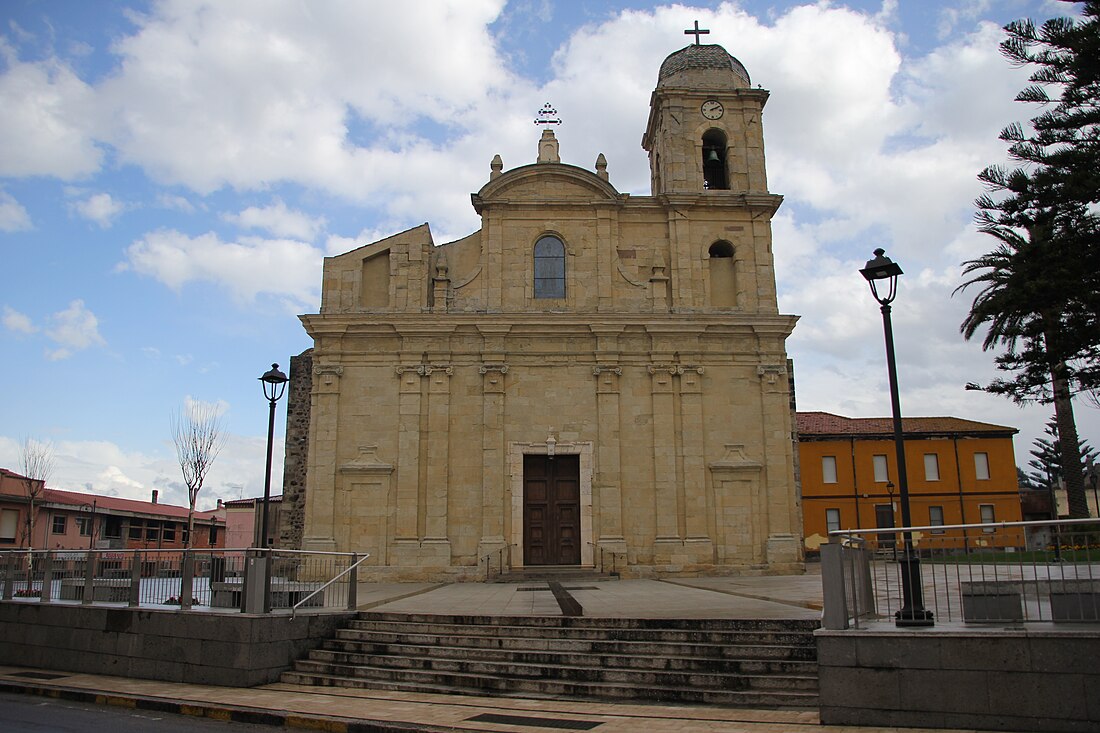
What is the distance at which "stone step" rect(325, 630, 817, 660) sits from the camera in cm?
1061

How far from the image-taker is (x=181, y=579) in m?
12.6

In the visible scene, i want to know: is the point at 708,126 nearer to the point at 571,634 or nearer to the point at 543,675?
the point at 571,634

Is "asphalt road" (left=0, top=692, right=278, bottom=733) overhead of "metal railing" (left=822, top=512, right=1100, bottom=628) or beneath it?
beneath

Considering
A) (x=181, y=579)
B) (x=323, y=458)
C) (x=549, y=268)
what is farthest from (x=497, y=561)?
(x=181, y=579)

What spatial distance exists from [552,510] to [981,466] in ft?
102

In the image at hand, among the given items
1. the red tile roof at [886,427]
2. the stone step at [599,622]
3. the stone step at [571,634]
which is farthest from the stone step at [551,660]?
the red tile roof at [886,427]

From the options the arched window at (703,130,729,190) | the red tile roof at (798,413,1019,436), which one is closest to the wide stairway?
the arched window at (703,130,729,190)

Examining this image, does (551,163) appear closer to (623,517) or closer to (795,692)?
(623,517)

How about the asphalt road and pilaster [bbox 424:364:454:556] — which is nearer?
the asphalt road

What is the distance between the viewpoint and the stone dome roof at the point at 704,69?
26.4 m

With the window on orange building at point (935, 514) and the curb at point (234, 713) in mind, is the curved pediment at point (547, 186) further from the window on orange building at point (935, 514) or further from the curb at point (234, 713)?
the window on orange building at point (935, 514)

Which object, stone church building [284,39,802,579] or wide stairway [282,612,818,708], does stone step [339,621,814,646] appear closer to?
wide stairway [282,612,818,708]

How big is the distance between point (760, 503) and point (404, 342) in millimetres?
11113

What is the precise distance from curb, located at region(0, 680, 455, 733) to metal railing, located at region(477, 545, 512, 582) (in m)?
11.7
